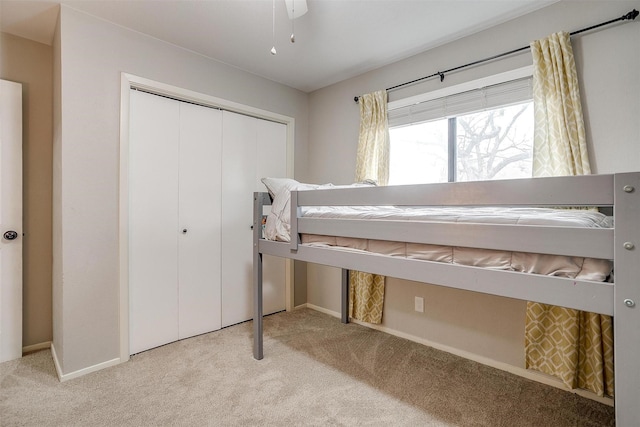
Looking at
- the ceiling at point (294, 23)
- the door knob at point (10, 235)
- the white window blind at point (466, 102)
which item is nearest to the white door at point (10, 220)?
the door knob at point (10, 235)

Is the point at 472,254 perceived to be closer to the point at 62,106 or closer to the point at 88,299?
the point at 88,299

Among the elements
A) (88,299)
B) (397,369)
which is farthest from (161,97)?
(397,369)

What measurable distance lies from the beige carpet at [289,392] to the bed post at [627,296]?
885 millimetres

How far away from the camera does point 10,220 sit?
222cm

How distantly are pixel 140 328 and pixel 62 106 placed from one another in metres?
1.60

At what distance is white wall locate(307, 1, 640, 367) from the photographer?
1.69 metres

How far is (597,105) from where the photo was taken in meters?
1.77

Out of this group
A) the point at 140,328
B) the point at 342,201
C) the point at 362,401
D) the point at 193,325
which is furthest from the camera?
the point at 193,325

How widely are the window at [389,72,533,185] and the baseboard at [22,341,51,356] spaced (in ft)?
10.2

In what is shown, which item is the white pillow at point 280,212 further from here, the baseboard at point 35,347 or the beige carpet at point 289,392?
the baseboard at point 35,347

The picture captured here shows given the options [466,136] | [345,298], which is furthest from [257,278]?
[466,136]

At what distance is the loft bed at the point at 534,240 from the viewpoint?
870 millimetres

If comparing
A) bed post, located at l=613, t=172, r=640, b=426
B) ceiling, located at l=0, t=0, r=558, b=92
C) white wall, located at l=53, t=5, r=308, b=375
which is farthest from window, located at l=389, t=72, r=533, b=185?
white wall, located at l=53, t=5, r=308, b=375

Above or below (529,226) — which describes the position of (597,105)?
above
